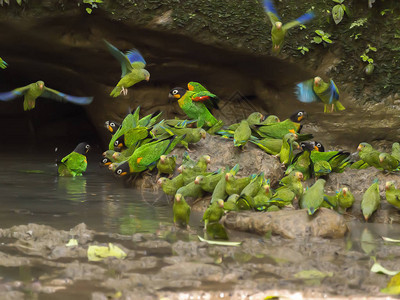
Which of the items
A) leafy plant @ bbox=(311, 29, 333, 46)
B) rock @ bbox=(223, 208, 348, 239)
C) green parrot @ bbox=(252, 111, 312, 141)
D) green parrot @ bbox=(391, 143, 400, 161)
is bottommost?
rock @ bbox=(223, 208, 348, 239)

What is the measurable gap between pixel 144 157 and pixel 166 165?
1.29 feet

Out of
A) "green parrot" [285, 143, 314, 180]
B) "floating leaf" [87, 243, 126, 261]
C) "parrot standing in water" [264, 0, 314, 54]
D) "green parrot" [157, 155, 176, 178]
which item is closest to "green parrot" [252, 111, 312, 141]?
"green parrot" [285, 143, 314, 180]

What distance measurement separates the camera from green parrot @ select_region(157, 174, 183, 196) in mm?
6388

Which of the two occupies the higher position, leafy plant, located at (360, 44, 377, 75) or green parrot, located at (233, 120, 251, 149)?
leafy plant, located at (360, 44, 377, 75)

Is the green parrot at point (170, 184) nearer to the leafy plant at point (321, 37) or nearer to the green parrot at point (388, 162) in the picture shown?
the green parrot at point (388, 162)

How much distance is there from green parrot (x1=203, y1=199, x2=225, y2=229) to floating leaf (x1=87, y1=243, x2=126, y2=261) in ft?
3.38

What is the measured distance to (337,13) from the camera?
8.52 metres

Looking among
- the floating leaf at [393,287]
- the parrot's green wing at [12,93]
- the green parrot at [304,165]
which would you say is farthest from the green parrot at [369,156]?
the parrot's green wing at [12,93]

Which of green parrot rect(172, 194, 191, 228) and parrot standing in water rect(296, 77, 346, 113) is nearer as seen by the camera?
green parrot rect(172, 194, 191, 228)

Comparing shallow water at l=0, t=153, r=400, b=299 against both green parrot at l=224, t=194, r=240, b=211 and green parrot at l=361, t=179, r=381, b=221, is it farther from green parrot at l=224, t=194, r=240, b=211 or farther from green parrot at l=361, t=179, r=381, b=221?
green parrot at l=224, t=194, r=240, b=211

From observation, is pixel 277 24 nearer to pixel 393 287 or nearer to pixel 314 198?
pixel 314 198

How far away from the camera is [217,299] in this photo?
3.52m

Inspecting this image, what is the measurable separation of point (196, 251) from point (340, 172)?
3544 mm

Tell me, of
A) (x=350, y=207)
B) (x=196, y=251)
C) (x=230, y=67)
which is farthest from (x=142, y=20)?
(x=196, y=251)
